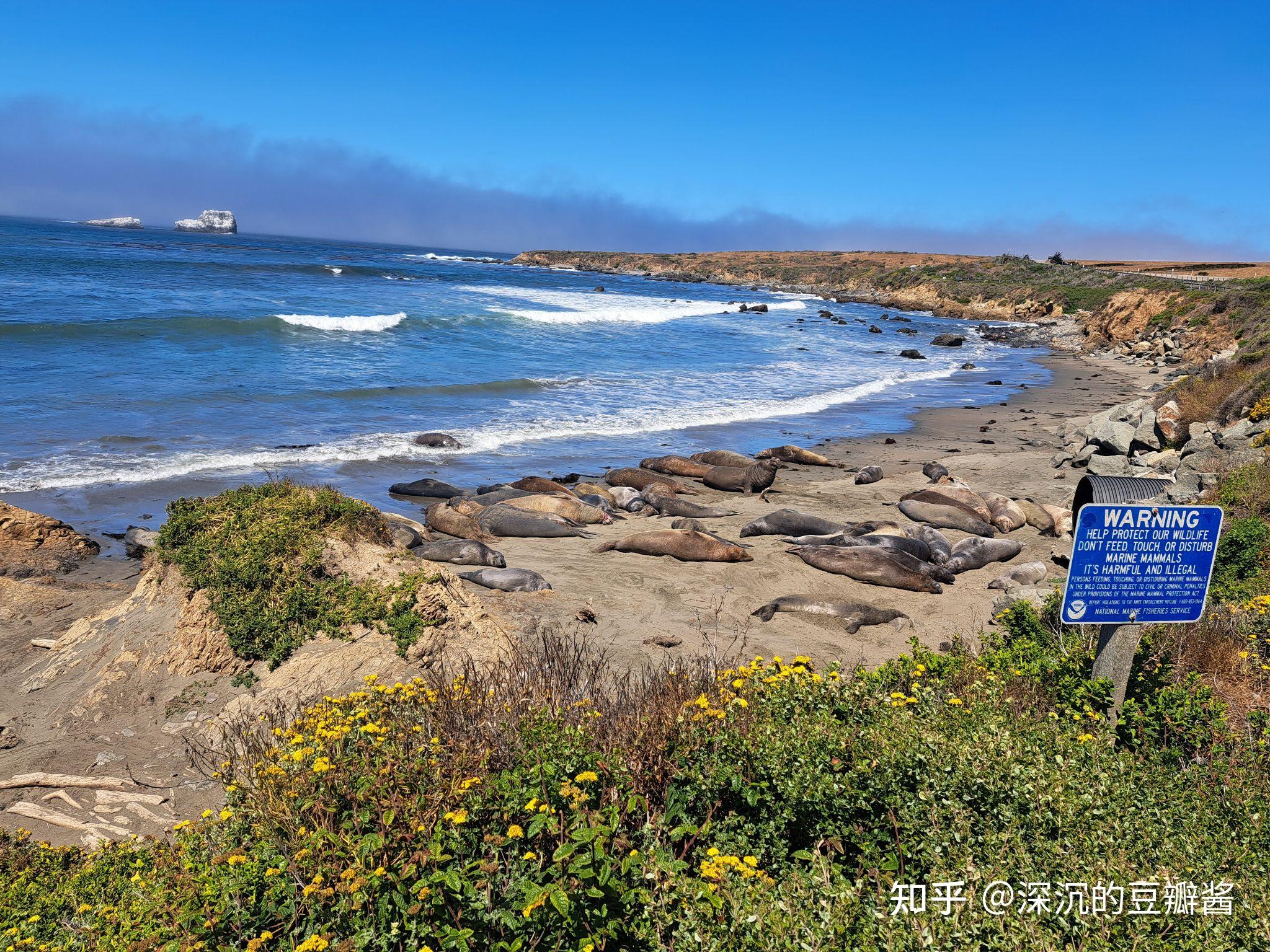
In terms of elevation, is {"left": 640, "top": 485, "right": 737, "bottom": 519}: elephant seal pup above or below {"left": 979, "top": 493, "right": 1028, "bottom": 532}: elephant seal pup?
below

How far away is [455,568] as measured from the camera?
32.8 ft

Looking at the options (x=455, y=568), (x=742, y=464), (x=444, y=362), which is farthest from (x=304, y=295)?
(x=455, y=568)

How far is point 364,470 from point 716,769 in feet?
41.2

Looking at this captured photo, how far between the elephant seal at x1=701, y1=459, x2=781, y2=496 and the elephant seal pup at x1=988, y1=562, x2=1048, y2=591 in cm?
548

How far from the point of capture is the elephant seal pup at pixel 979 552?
1062cm

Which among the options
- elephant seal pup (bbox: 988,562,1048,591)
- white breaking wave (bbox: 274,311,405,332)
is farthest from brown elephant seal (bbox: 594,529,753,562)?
white breaking wave (bbox: 274,311,405,332)

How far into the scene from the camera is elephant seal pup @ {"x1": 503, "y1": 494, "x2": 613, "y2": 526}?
41.7 ft

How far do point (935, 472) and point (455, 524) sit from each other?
9.44m

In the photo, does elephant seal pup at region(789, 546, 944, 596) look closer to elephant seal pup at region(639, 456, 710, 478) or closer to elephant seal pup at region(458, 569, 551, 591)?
elephant seal pup at region(458, 569, 551, 591)

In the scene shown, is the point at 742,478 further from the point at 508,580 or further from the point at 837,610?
the point at 508,580

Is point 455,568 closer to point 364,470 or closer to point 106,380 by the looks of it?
point 364,470

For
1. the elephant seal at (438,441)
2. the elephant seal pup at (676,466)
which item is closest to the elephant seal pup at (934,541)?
the elephant seal pup at (676,466)

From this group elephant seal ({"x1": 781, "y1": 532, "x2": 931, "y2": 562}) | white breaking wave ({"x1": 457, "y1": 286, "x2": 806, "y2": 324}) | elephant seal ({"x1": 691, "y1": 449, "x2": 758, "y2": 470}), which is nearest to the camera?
elephant seal ({"x1": 781, "y1": 532, "x2": 931, "y2": 562})

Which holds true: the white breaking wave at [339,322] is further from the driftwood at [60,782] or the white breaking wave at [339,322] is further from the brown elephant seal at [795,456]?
the driftwood at [60,782]
